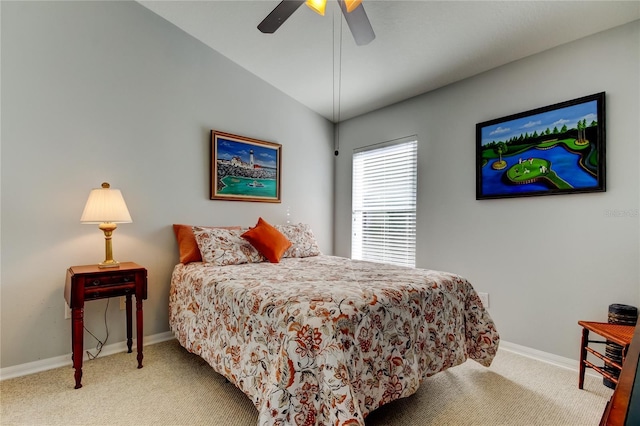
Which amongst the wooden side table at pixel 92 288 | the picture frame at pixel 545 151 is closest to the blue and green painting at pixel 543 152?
the picture frame at pixel 545 151

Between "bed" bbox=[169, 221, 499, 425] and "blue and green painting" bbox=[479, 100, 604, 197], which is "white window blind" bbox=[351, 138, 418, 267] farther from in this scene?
"bed" bbox=[169, 221, 499, 425]

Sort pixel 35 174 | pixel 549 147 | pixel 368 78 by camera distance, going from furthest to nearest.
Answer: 1. pixel 368 78
2. pixel 549 147
3. pixel 35 174

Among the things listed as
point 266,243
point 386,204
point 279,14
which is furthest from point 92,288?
point 386,204

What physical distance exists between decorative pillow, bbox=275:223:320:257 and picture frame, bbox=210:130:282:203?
1.55ft

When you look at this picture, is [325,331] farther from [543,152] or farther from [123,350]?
[543,152]

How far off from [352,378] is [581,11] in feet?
8.93

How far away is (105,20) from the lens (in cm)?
249

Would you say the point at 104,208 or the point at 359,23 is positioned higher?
the point at 359,23

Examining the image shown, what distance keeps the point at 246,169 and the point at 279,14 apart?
5.66ft

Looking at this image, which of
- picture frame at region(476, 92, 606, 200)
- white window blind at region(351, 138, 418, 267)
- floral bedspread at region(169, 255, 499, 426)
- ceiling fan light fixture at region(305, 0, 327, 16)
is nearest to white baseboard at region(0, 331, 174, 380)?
floral bedspread at region(169, 255, 499, 426)

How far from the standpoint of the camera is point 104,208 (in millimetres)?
2170

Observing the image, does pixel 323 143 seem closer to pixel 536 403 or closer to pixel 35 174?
pixel 35 174

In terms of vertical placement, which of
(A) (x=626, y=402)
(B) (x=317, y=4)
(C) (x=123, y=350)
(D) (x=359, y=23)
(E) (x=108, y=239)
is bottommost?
(C) (x=123, y=350)

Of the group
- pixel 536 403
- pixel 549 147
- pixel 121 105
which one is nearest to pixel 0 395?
pixel 121 105
